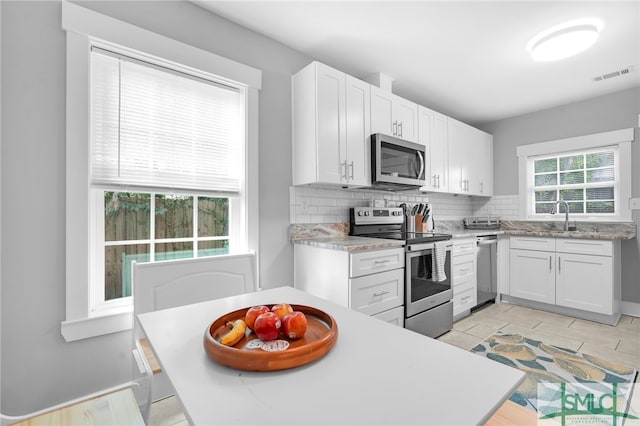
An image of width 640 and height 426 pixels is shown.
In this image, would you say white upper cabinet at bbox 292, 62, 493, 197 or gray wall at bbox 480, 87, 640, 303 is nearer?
white upper cabinet at bbox 292, 62, 493, 197

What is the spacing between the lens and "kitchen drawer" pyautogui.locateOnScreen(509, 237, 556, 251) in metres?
3.49

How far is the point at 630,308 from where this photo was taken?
344 cm

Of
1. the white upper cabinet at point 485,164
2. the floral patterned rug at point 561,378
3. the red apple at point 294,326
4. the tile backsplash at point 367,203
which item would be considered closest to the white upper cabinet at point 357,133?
the tile backsplash at point 367,203

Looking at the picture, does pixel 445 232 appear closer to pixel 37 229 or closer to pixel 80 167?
pixel 80 167

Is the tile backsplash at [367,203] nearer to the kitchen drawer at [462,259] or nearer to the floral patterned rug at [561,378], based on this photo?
the kitchen drawer at [462,259]

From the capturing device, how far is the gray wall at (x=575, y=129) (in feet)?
11.2

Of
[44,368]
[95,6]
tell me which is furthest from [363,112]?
[44,368]

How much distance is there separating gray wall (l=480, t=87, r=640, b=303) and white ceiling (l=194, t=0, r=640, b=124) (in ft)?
0.61

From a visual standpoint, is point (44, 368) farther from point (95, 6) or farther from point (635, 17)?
point (635, 17)

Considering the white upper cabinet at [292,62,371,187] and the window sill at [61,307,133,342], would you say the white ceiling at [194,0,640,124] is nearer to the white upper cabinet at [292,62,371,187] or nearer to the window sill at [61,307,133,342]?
the white upper cabinet at [292,62,371,187]

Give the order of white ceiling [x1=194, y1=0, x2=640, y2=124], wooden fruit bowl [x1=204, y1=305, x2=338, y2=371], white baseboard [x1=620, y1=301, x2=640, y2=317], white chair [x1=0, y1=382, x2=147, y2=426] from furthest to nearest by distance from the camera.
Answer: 1. white baseboard [x1=620, y1=301, x2=640, y2=317]
2. white ceiling [x1=194, y1=0, x2=640, y2=124]
3. white chair [x1=0, y1=382, x2=147, y2=426]
4. wooden fruit bowl [x1=204, y1=305, x2=338, y2=371]

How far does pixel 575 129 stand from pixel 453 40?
2508 millimetres

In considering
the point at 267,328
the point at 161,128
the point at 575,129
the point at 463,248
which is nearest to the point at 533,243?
the point at 463,248

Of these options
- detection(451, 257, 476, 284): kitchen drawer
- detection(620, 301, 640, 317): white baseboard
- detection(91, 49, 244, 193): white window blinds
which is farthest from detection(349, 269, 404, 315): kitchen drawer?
detection(620, 301, 640, 317): white baseboard
